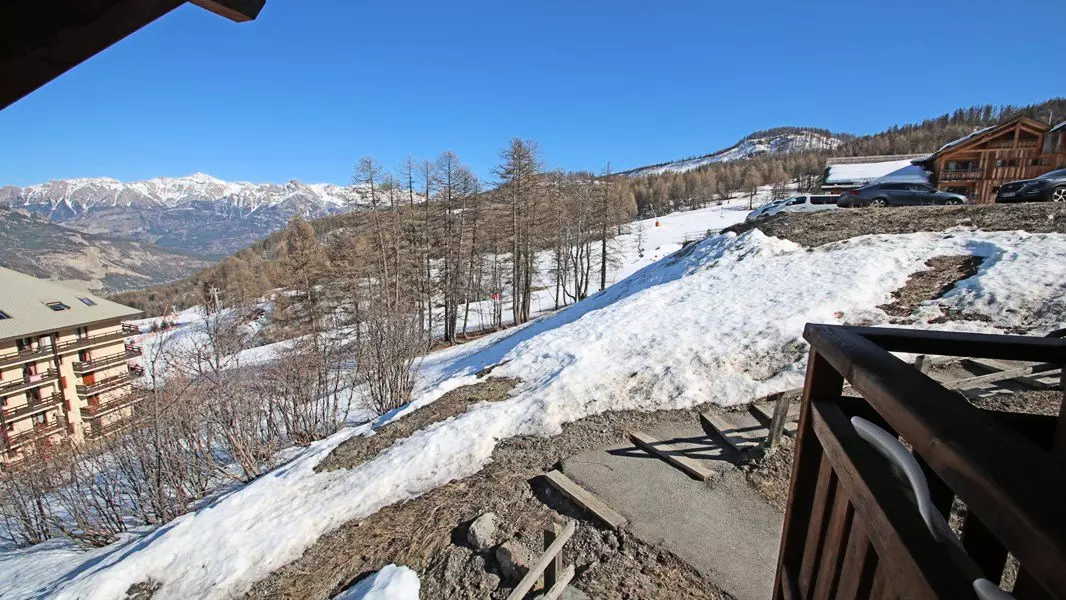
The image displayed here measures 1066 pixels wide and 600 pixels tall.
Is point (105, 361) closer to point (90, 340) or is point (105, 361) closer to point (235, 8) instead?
point (90, 340)

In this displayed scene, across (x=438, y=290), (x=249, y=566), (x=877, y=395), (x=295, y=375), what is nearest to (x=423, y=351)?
(x=295, y=375)

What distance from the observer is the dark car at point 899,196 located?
60.7ft

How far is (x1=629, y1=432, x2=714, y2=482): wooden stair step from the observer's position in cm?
575

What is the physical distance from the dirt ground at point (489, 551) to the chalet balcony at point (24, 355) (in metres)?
32.6

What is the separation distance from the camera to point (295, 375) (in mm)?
12625

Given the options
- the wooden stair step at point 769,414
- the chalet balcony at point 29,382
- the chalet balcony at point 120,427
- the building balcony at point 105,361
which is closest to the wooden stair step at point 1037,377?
the wooden stair step at point 769,414

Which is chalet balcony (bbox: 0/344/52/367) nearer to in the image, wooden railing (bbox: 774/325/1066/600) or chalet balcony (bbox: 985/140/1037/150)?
wooden railing (bbox: 774/325/1066/600)

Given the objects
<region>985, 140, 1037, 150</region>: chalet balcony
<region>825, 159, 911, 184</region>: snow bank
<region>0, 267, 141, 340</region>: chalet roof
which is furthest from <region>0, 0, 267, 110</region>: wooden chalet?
<region>825, 159, 911, 184</region>: snow bank

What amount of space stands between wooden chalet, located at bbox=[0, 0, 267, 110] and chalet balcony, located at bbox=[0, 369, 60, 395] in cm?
3687

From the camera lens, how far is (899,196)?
19031 millimetres

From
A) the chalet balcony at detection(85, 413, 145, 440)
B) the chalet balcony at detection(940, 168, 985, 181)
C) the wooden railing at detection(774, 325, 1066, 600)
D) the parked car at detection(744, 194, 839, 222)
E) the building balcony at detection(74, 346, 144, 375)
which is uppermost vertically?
the chalet balcony at detection(940, 168, 985, 181)

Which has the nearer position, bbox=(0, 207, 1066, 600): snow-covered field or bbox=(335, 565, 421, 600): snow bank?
bbox=(335, 565, 421, 600): snow bank

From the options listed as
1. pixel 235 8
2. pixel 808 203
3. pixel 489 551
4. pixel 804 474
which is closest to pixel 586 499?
pixel 489 551

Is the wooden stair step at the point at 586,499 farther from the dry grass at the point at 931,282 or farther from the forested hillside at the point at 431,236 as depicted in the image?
the forested hillside at the point at 431,236
